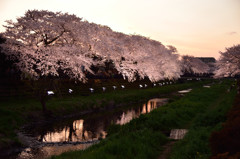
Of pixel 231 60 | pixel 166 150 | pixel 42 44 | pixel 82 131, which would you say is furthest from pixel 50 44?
pixel 231 60

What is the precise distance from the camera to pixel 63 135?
15.9m

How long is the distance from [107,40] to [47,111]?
52.5 feet

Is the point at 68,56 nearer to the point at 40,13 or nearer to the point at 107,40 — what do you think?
the point at 40,13

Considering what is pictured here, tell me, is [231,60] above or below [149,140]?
above

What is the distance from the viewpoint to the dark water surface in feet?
41.6

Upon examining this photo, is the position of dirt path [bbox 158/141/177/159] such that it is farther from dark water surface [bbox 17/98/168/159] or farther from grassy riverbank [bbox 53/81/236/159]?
dark water surface [bbox 17/98/168/159]

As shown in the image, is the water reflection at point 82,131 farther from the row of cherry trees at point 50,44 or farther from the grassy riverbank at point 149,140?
the row of cherry trees at point 50,44

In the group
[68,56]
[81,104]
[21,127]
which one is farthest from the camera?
[81,104]

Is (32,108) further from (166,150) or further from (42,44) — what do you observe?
(166,150)

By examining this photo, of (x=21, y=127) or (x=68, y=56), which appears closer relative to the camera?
(x=21, y=127)

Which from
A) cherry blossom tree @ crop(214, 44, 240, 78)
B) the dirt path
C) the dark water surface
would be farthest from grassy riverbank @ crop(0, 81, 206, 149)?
cherry blossom tree @ crop(214, 44, 240, 78)

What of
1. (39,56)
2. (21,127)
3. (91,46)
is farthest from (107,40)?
(21,127)

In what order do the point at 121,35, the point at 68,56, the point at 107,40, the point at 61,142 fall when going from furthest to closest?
1. the point at 121,35
2. the point at 107,40
3. the point at 68,56
4. the point at 61,142

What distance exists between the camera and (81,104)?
24.3m
